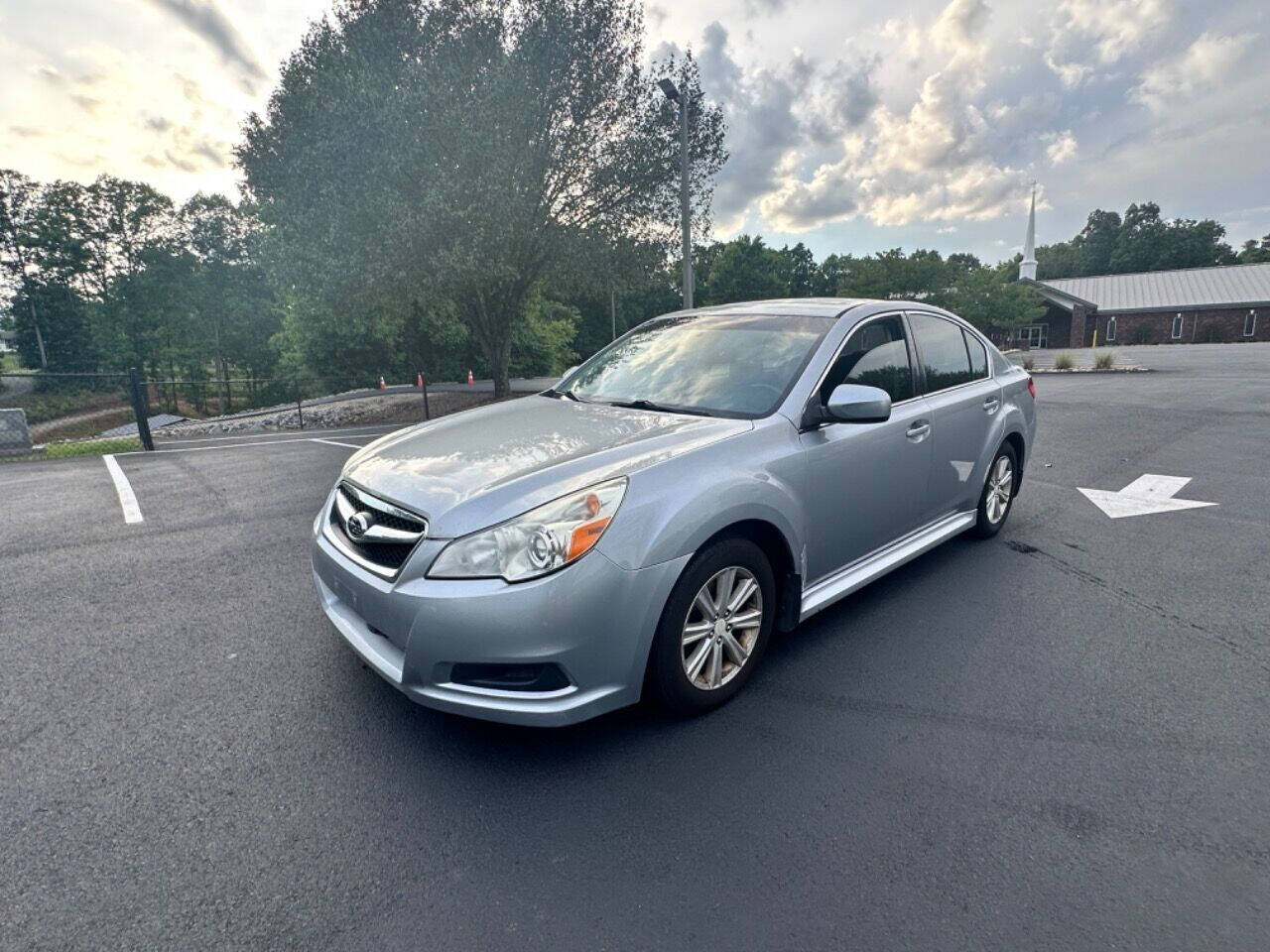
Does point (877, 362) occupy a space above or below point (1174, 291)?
below

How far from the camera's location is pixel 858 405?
3020mm

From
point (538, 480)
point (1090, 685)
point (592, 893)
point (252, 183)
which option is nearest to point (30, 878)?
point (592, 893)

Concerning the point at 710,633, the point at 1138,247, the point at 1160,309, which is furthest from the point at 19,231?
the point at 1138,247

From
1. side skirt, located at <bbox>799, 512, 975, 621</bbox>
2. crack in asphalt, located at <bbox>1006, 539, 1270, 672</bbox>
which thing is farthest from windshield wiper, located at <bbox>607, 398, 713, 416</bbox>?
crack in asphalt, located at <bbox>1006, 539, 1270, 672</bbox>

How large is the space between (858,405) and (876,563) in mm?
1067

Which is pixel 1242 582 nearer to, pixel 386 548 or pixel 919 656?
pixel 919 656

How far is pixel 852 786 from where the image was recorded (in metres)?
2.36

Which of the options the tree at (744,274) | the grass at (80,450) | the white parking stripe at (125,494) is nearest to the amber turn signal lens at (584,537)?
the white parking stripe at (125,494)

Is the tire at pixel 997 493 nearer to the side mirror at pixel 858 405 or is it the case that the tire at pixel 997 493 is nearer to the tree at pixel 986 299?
the side mirror at pixel 858 405

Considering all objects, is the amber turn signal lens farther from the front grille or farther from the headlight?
the front grille

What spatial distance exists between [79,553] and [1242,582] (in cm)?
807

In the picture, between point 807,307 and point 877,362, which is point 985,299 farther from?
point 877,362

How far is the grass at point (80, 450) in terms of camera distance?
10.3m

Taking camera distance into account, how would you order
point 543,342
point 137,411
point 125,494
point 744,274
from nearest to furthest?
point 125,494, point 137,411, point 543,342, point 744,274
